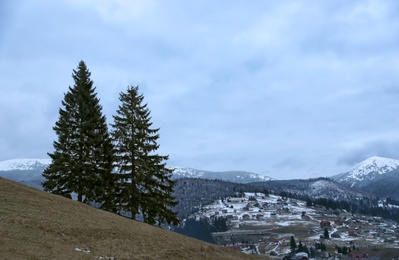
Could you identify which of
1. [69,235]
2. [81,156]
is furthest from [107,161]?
[69,235]

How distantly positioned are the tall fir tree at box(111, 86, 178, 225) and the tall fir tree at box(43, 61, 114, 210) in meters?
1.26

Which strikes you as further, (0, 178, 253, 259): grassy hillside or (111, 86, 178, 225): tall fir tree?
(111, 86, 178, 225): tall fir tree

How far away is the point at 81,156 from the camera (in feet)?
115

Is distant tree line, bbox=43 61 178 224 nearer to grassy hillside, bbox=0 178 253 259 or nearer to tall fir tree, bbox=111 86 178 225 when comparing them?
tall fir tree, bbox=111 86 178 225

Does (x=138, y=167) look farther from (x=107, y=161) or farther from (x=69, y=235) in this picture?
(x=69, y=235)

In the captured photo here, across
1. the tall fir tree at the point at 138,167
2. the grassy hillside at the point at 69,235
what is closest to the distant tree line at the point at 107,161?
the tall fir tree at the point at 138,167

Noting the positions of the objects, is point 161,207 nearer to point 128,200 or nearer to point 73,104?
point 128,200

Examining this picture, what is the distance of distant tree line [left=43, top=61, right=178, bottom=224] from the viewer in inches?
1364

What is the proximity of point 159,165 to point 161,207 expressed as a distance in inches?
172

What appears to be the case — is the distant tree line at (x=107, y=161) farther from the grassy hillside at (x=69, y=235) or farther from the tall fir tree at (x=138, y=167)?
the grassy hillside at (x=69, y=235)

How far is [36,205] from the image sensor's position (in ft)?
75.1

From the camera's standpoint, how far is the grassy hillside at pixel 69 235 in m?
16.1

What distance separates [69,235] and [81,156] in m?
17.1

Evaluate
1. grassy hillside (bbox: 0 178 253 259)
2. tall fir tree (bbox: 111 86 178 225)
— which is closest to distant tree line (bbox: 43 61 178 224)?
tall fir tree (bbox: 111 86 178 225)
